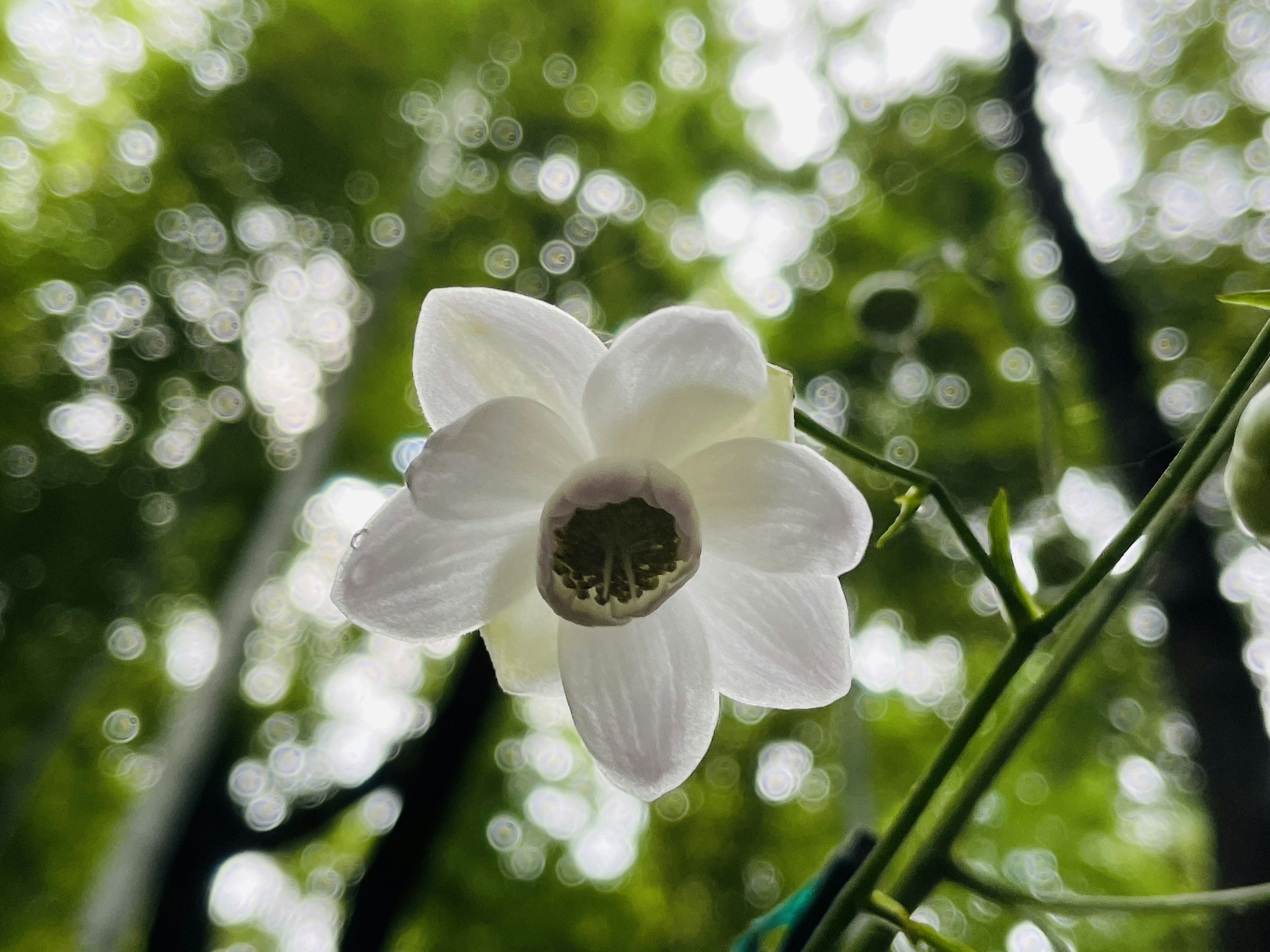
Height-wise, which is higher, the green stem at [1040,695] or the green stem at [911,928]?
the green stem at [1040,695]

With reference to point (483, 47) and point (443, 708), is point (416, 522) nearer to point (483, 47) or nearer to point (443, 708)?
point (443, 708)

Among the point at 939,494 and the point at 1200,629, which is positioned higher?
the point at 939,494

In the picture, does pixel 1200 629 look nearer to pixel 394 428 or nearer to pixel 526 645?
pixel 526 645

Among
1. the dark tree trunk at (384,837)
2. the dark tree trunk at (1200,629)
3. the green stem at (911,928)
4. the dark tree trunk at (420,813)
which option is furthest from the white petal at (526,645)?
the dark tree trunk at (384,837)

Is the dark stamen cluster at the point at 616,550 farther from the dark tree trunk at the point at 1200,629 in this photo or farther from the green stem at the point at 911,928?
the dark tree trunk at the point at 1200,629

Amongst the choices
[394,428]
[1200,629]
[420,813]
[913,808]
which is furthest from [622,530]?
[394,428]

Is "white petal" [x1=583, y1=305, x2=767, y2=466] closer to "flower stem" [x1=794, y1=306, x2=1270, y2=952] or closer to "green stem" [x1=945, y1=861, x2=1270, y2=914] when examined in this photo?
"flower stem" [x1=794, y1=306, x2=1270, y2=952]
